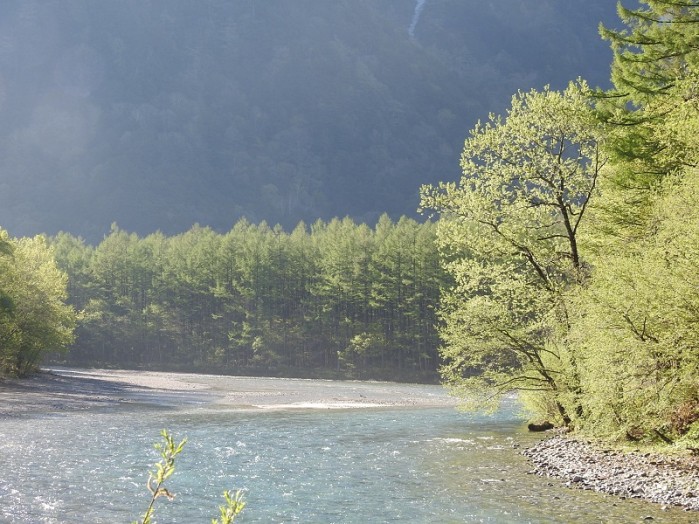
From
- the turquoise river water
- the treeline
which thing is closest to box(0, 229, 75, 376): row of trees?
the turquoise river water

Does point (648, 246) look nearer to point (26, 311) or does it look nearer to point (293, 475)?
point (293, 475)

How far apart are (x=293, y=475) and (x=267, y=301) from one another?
99.0 m

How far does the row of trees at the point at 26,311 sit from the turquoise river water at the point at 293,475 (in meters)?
21.0

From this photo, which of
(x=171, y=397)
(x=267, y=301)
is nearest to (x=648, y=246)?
(x=171, y=397)

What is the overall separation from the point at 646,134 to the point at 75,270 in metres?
123

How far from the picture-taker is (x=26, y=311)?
2436 inches

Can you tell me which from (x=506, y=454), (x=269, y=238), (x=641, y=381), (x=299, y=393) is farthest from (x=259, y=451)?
(x=269, y=238)

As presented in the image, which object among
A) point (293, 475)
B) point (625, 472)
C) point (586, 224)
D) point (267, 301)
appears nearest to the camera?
point (625, 472)

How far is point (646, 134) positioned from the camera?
26.7 meters

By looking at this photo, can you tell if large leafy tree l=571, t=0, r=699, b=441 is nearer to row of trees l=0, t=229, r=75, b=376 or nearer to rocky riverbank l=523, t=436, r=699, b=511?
rocky riverbank l=523, t=436, r=699, b=511

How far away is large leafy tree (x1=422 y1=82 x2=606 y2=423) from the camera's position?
3058 centimetres

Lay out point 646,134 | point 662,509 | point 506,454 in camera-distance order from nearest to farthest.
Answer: point 662,509
point 646,134
point 506,454

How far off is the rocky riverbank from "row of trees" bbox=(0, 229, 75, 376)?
4378 centimetres

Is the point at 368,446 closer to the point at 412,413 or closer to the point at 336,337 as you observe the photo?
the point at 412,413
